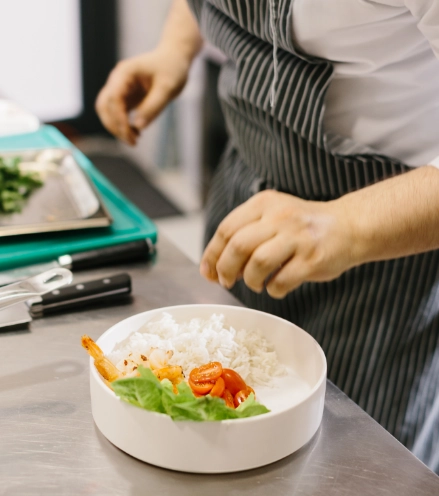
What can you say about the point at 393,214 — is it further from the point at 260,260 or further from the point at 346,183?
the point at 346,183

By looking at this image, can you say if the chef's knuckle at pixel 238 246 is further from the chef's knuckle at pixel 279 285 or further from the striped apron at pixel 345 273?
the striped apron at pixel 345 273

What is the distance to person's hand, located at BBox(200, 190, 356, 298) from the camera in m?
0.67

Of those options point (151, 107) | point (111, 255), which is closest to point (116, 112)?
point (151, 107)

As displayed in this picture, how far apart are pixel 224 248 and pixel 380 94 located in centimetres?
37

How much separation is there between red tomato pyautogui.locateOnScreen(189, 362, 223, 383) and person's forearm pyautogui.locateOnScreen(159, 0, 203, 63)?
821mm

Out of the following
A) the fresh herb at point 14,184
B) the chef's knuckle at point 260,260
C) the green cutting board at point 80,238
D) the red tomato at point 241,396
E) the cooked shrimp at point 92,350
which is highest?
the chef's knuckle at point 260,260

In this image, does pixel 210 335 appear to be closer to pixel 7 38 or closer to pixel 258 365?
pixel 258 365

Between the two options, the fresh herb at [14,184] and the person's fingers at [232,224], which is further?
the fresh herb at [14,184]

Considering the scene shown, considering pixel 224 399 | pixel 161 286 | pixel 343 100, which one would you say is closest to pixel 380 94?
pixel 343 100

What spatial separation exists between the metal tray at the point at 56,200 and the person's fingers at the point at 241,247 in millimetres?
415

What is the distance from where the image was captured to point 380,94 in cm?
93

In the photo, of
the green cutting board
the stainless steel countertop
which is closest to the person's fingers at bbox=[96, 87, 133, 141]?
the green cutting board

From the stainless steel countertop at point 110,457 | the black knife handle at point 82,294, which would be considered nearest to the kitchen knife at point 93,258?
the black knife handle at point 82,294

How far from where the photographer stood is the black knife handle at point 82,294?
872 millimetres
